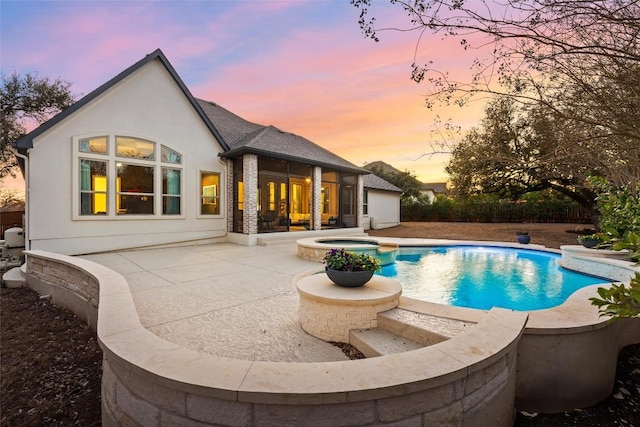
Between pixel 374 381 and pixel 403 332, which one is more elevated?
pixel 374 381

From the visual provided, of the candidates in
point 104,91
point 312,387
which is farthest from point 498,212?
point 312,387

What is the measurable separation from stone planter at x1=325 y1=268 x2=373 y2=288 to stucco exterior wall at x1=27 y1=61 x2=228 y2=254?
358 inches

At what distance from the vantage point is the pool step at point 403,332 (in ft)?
10.7

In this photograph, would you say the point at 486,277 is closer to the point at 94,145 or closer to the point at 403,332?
the point at 403,332

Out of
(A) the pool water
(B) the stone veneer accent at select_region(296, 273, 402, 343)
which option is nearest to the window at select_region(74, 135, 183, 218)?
(A) the pool water

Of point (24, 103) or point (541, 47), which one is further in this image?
point (24, 103)

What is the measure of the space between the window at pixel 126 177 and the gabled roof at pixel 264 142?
2559 millimetres

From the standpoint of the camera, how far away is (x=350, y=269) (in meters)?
4.28

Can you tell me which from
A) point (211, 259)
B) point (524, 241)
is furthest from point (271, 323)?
point (524, 241)

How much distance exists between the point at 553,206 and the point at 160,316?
2705 cm

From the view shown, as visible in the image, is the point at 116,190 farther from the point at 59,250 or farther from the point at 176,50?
the point at 176,50

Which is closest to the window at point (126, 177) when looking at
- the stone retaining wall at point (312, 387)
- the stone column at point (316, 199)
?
the stone column at point (316, 199)

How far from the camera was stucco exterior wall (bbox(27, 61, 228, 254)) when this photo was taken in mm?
8680

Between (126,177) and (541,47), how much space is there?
38.0ft
